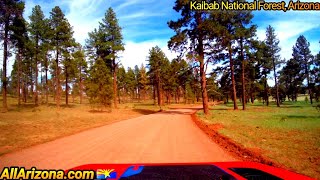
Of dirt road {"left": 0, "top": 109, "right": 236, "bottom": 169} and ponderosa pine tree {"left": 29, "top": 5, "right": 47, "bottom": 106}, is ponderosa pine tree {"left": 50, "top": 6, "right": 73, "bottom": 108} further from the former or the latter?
dirt road {"left": 0, "top": 109, "right": 236, "bottom": 169}

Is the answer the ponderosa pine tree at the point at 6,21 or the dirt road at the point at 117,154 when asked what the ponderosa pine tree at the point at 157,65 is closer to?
the ponderosa pine tree at the point at 6,21

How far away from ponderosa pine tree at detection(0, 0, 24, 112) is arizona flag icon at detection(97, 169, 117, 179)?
31548 millimetres

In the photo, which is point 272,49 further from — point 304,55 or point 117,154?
point 117,154

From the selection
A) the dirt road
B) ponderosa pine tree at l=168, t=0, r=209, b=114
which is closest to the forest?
ponderosa pine tree at l=168, t=0, r=209, b=114

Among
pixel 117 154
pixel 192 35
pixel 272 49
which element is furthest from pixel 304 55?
pixel 117 154

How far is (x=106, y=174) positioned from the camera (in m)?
4.18

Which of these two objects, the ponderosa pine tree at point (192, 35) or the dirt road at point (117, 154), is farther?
the ponderosa pine tree at point (192, 35)

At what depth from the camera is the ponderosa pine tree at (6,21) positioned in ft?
99.4

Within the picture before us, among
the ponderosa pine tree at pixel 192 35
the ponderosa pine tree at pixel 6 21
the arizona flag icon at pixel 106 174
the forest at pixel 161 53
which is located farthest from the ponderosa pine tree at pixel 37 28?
the arizona flag icon at pixel 106 174

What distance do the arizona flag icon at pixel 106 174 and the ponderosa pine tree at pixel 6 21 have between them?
104 feet

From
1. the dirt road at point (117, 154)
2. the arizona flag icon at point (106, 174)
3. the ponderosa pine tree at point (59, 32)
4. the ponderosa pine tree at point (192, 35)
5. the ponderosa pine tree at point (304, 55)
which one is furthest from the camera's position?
the ponderosa pine tree at point (304, 55)

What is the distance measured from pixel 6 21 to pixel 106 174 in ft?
112

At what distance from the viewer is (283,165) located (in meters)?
7.51

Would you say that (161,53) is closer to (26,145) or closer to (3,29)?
(3,29)
